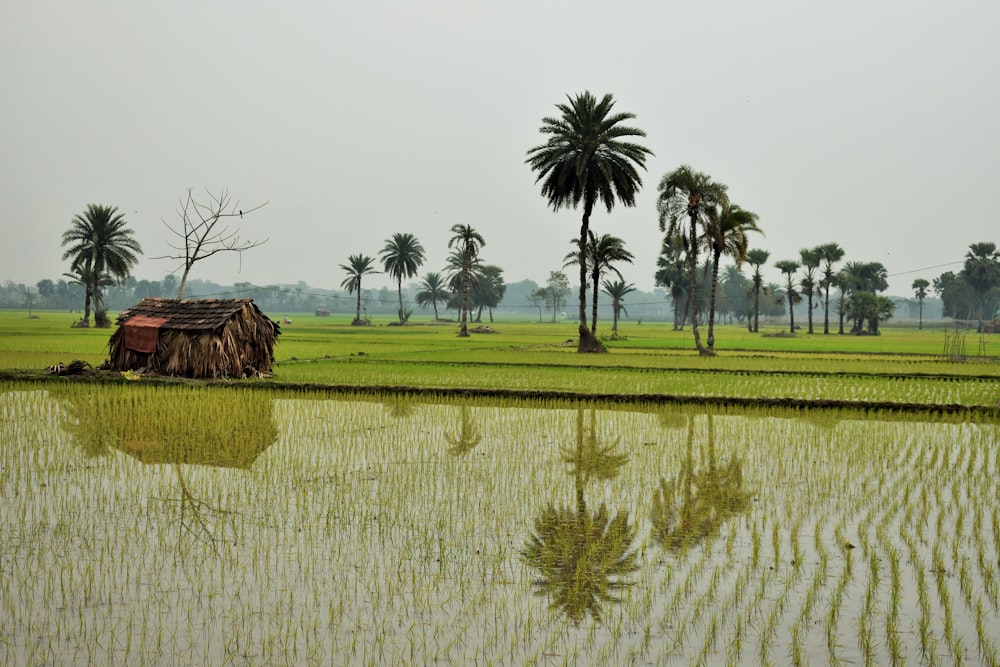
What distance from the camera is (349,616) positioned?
19.3ft

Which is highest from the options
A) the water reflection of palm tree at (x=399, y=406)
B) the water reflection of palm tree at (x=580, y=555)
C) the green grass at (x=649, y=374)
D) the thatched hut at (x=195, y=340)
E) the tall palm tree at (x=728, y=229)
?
the tall palm tree at (x=728, y=229)

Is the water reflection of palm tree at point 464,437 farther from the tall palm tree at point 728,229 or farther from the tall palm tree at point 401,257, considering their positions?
the tall palm tree at point 401,257

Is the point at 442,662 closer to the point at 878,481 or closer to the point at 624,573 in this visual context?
the point at 624,573

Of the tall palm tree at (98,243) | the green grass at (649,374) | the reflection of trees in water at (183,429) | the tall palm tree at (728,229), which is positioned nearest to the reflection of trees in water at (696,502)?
the reflection of trees in water at (183,429)

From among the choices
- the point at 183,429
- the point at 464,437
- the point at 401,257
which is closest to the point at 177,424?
the point at 183,429

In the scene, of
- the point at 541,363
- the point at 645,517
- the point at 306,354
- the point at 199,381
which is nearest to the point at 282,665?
the point at 645,517

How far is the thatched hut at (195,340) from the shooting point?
71.9 ft

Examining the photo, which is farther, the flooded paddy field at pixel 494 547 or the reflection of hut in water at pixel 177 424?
the reflection of hut in water at pixel 177 424

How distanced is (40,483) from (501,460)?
5415 millimetres

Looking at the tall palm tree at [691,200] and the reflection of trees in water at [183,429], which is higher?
the tall palm tree at [691,200]

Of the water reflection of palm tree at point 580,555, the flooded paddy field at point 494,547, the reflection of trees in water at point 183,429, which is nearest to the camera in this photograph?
the flooded paddy field at point 494,547

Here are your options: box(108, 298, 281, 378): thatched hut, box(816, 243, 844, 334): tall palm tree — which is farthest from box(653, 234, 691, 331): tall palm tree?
box(108, 298, 281, 378): thatched hut

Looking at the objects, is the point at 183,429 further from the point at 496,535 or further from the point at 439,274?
the point at 439,274

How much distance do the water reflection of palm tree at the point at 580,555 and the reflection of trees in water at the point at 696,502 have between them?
14.8 inches
